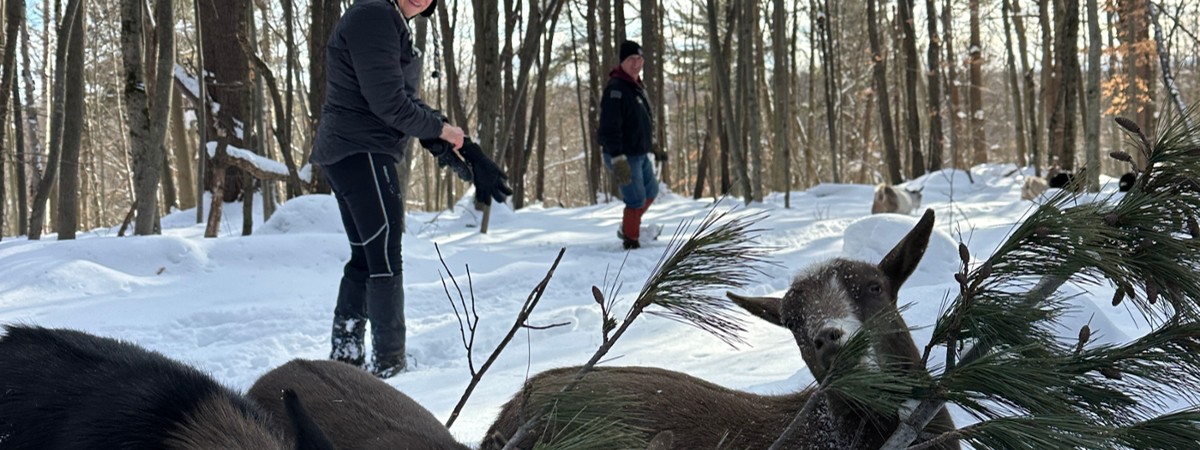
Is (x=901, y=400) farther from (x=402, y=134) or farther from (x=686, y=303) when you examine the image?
(x=402, y=134)

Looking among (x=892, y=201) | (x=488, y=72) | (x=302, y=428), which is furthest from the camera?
(x=892, y=201)

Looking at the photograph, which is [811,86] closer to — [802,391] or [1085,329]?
[802,391]

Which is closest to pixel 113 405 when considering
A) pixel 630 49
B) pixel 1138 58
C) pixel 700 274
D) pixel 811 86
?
pixel 700 274

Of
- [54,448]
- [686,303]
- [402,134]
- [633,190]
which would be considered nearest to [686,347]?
[402,134]

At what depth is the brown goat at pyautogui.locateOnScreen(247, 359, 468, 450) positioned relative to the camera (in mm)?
2293

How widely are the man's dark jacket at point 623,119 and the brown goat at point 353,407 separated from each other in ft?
23.5

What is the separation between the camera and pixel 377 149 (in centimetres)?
462

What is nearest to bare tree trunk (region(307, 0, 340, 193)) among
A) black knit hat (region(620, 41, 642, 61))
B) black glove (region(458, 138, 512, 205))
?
black knit hat (region(620, 41, 642, 61))

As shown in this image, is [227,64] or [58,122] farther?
[227,64]

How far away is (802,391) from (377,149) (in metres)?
2.89

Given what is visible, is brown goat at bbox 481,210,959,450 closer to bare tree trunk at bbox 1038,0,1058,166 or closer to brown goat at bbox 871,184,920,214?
brown goat at bbox 871,184,920,214

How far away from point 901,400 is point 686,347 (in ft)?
10.9

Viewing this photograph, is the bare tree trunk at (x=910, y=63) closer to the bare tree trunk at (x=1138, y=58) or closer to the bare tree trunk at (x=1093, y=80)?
the bare tree trunk at (x=1138, y=58)

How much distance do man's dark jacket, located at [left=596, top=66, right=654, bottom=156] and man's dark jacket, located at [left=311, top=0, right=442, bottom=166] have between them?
5.17 metres
